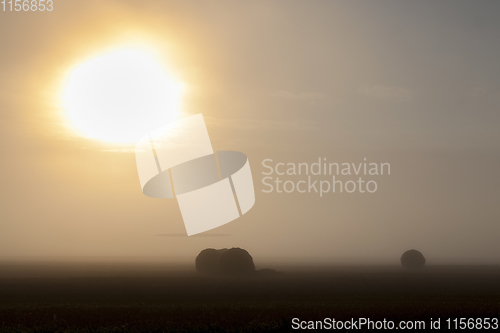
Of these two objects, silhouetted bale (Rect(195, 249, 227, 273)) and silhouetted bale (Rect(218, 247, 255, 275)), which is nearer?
silhouetted bale (Rect(218, 247, 255, 275))

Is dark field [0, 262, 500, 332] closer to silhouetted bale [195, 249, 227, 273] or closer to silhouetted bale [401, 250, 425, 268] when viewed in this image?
silhouetted bale [195, 249, 227, 273]

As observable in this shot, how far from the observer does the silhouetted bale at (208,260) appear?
282ft

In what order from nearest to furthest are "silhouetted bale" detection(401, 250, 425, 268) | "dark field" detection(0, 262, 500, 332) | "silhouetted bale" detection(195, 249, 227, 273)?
1. "dark field" detection(0, 262, 500, 332)
2. "silhouetted bale" detection(195, 249, 227, 273)
3. "silhouetted bale" detection(401, 250, 425, 268)

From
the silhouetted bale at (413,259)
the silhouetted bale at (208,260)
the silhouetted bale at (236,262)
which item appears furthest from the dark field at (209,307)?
the silhouetted bale at (413,259)

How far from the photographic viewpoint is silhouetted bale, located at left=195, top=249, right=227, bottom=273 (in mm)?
86000

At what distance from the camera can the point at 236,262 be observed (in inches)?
3039

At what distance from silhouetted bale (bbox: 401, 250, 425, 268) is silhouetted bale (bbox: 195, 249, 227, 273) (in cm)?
6107

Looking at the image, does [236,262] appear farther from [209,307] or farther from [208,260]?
[209,307]

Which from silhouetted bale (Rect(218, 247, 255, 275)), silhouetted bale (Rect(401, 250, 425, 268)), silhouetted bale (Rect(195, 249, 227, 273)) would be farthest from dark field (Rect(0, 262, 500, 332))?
silhouetted bale (Rect(401, 250, 425, 268))

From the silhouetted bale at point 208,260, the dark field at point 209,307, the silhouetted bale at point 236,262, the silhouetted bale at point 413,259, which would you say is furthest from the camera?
the silhouetted bale at point 413,259

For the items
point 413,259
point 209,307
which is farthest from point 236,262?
point 413,259

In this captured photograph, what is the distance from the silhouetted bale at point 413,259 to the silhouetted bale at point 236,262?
62.2m

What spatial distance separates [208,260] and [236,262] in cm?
1173

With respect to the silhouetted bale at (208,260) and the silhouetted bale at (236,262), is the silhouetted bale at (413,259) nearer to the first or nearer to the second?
the silhouetted bale at (208,260)
